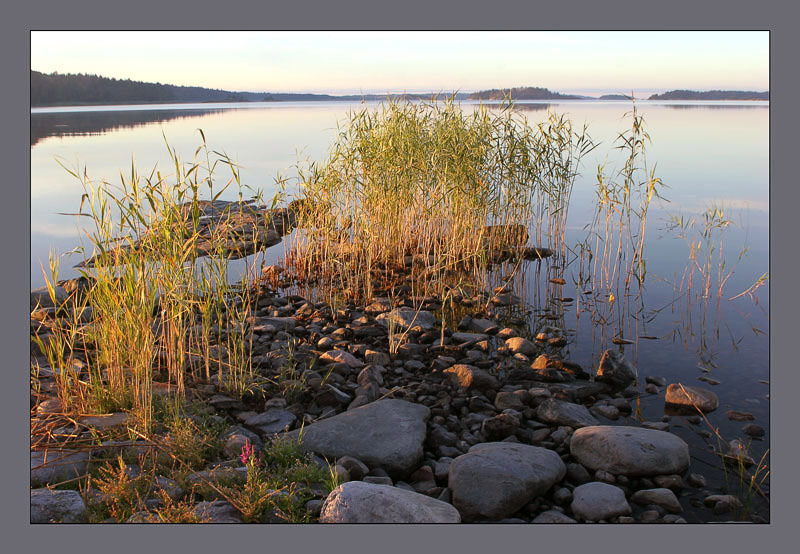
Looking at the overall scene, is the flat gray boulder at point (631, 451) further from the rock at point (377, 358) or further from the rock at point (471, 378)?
the rock at point (377, 358)

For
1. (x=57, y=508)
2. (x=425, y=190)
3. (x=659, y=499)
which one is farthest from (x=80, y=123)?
(x=659, y=499)

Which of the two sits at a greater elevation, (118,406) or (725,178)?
(725,178)

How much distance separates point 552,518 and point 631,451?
29.9 inches

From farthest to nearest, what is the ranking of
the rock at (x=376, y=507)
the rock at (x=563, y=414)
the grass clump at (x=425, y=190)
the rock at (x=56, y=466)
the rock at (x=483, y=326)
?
the grass clump at (x=425, y=190) < the rock at (x=483, y=326) < the rock at (x=563, y=414) < the rock at (x=56, y=466) < the rock at (x=376, y=507)

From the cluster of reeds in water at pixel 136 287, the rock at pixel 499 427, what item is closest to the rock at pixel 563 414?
the rock at pixel 499 427

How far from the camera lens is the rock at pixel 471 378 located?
4973mm

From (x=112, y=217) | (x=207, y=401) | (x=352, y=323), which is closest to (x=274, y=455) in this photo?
(x=207, y=401)

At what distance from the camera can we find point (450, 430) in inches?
173

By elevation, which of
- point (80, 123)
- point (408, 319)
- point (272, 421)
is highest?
point (80, 123)

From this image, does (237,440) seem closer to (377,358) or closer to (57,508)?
(57,508)

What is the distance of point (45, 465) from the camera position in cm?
351

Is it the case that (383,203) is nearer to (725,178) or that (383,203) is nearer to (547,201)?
(547,201)

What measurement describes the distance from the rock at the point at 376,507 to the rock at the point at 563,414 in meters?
1.48

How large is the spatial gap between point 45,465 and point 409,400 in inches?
93.1
